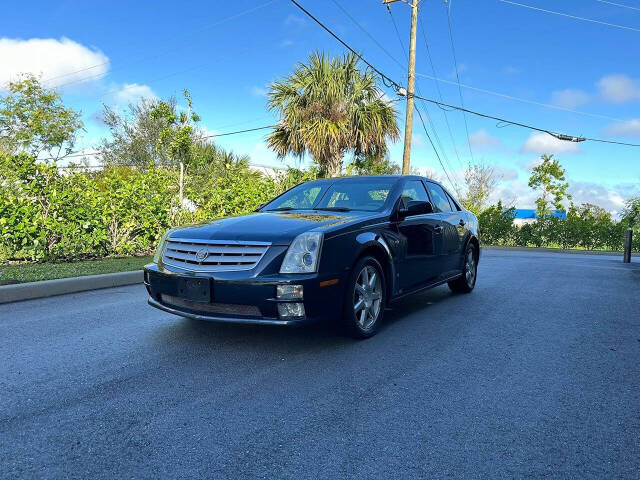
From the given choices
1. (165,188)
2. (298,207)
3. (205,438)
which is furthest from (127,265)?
(205,438)

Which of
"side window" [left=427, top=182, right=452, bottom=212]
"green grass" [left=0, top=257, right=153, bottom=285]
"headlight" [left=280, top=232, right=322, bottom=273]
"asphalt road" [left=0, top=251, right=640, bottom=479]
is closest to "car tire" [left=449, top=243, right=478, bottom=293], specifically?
"side window" [left=427, top=182, right=452, bottom=212]

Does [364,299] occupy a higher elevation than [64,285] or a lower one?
higher

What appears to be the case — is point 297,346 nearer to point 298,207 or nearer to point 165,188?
point 298,207

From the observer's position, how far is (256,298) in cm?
356

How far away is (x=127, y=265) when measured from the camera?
27.2 ft

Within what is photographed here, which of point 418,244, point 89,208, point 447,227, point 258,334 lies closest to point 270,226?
point 258,334

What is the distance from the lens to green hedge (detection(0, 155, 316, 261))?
26.0 ft

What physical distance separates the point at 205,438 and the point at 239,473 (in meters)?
0.38

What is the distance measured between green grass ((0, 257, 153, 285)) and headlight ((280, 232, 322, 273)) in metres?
4.50

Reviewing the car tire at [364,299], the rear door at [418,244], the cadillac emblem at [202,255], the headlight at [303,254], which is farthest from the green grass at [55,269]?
the rear door at [418,244]

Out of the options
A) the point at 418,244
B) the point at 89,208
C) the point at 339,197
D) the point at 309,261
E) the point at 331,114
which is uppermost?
the point at 331,114

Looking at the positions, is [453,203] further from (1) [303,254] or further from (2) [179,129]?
(2) [179,129]

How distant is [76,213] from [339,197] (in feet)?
18.8

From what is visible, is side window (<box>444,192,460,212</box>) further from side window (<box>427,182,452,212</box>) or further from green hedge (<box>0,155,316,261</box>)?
green hedge (<box>0,155,316,261</box>)
